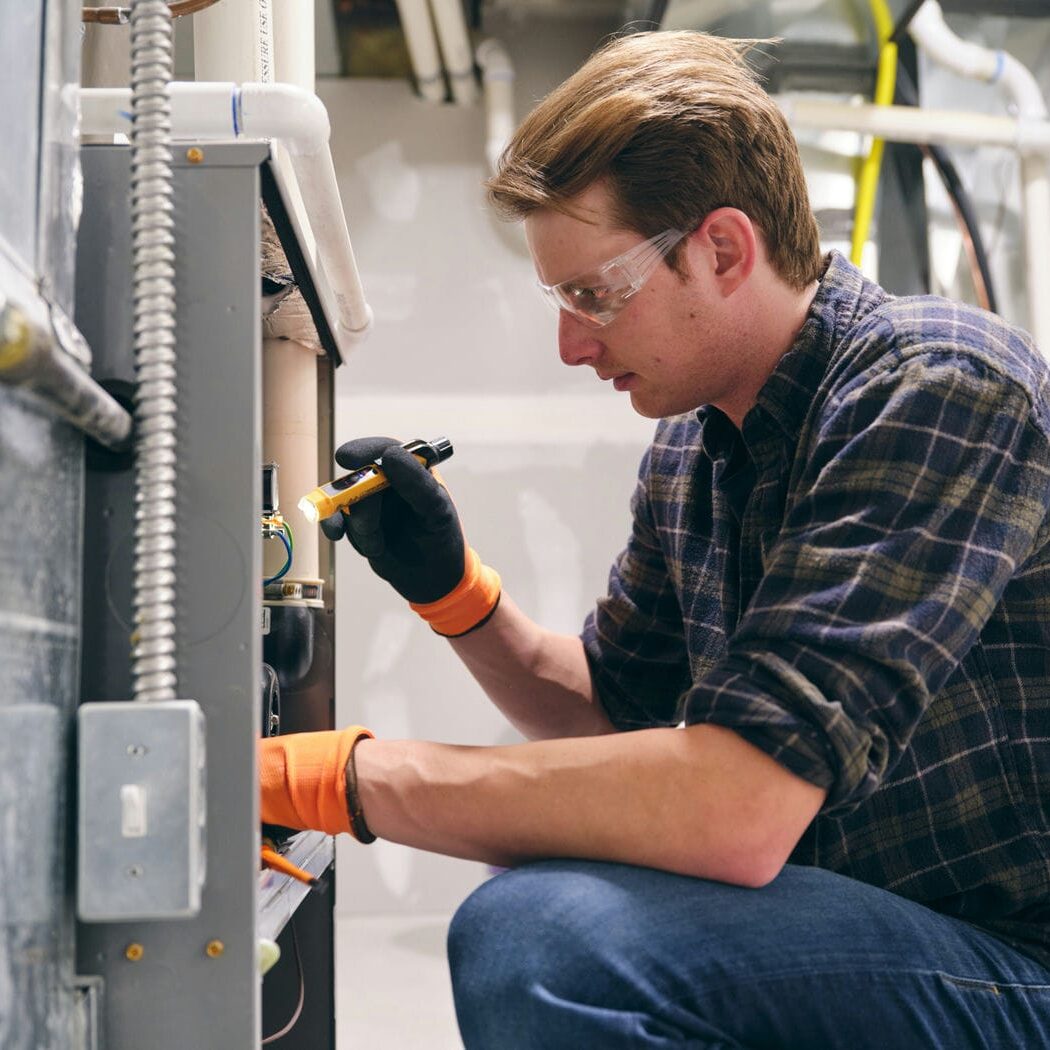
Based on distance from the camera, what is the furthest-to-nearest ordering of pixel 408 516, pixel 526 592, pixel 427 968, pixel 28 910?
pixel 526 592, pixel 427 968, pixel 408 516, pixel 28 910

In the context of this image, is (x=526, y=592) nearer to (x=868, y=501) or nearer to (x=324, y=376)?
(x=324, y=376)

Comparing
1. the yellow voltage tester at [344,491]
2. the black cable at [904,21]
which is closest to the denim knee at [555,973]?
the yellow voltage tester at [344,491]

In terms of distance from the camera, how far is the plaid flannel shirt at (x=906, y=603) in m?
0.84

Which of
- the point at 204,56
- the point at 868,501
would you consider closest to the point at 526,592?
the point at 204,56

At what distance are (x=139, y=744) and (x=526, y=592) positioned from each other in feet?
5.61

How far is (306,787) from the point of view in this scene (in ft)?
2.83

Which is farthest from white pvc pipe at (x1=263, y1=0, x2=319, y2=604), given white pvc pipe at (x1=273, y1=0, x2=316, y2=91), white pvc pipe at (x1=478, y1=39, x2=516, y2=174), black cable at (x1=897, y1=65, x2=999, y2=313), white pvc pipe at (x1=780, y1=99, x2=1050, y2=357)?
black cable at (x1=897, y1=65, x2=999, y2=313)

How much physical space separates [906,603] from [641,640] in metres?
0.55

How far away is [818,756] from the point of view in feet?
2.68

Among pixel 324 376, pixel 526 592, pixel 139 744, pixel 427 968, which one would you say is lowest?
pixel 427 968

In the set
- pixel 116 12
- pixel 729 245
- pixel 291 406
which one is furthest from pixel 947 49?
pixel 116 12

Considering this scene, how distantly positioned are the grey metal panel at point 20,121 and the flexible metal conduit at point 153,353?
0.22 feet

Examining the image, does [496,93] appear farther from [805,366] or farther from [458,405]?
[805,366]

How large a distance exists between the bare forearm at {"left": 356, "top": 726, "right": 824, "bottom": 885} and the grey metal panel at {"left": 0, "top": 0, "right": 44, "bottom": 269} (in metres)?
0.48
